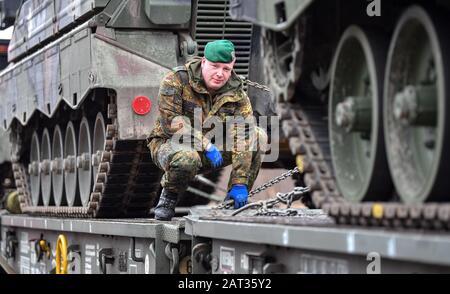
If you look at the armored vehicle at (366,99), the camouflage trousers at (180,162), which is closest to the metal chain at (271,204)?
the camouflage trousers at (180,162)

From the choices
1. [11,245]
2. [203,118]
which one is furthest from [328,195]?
[11,245]

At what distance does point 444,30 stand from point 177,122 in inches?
137

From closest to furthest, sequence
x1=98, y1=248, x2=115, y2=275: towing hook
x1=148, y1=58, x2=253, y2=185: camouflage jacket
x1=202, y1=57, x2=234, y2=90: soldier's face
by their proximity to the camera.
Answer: x1=202, y1=57, x2=234, y2=90: soldier's face, x1=148, y1=58, x2=253, y2=185: camouflage jacket, x1=98, y1=248, x2=115, y2=275: towing hook

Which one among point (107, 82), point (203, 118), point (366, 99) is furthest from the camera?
point (107, 82)

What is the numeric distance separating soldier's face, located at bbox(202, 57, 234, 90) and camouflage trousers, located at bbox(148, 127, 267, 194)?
16.5 inches

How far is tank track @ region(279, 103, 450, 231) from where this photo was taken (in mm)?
3984

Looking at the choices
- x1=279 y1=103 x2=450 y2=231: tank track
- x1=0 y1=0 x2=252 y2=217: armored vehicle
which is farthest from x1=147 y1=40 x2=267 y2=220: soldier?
x1=279 y1=103 x2=450 y2=231: tank track

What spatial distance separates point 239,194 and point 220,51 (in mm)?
912

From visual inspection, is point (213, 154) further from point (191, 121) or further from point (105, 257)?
point (105, 257)

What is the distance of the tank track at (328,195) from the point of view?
13.1 ft

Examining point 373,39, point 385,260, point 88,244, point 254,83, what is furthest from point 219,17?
point 385,260

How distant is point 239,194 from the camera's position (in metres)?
7.59

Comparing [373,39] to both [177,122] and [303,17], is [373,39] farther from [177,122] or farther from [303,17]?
[177,122]

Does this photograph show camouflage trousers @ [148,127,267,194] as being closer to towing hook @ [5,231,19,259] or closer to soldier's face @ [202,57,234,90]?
soldier's face @ [202,57,234,90]
